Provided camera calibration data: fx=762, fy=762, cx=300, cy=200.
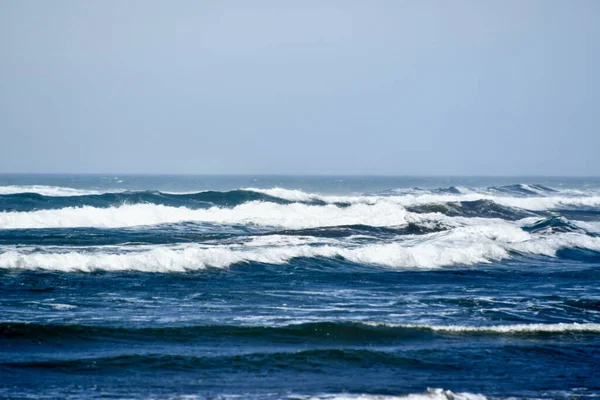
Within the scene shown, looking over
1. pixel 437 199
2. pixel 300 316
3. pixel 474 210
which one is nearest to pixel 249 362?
pixel 300 316

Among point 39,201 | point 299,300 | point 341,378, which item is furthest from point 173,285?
point 39,201

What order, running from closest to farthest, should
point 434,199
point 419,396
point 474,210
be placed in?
point 419,396 < point 474,210 < point 434,199

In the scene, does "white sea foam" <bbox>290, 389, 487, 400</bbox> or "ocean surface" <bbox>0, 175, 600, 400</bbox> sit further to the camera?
"ocean surface" <bbox>0, 175, 600, 400</bbox>

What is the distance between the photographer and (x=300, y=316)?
563 inches

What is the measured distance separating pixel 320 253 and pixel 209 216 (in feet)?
58.0

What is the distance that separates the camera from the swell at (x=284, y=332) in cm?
1238

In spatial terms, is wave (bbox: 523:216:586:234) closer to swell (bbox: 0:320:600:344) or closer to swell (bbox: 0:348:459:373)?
swell (bbox: 0:320:600:344)

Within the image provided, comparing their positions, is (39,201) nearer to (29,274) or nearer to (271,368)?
(29,274)

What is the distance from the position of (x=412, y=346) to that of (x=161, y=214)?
29.0 metres

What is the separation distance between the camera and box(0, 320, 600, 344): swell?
40.6 ft

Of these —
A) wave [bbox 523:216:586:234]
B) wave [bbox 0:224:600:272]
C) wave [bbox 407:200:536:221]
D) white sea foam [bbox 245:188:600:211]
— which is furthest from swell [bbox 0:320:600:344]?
white sea foam [bbox 245:188:600:211]

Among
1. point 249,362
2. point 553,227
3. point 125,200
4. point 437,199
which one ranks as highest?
point 125,200

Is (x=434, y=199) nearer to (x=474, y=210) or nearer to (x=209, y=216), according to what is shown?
(x=474, y=210)

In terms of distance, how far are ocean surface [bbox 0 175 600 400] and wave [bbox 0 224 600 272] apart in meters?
0.06
